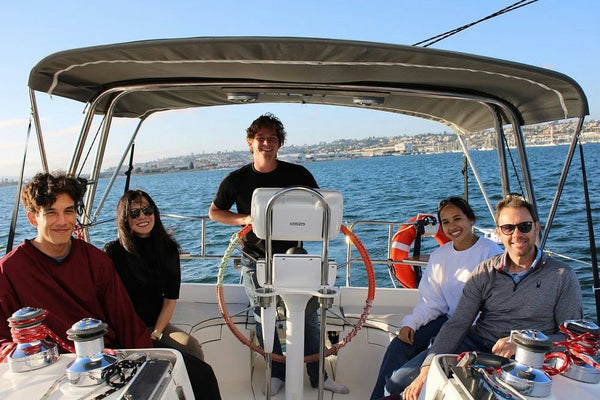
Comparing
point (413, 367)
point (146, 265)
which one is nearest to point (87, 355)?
point (146, 265)

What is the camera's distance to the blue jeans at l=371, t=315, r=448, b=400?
2.24m

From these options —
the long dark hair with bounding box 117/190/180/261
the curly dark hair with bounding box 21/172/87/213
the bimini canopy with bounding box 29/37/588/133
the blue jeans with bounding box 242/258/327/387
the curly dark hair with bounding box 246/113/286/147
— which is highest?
the bimini canopy with bounding box 29/37/588/133

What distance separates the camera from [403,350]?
7.44ft

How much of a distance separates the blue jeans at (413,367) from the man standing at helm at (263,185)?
55cm

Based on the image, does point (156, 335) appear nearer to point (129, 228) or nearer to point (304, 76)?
point (129, 228)

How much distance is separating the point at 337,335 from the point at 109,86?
1.95m

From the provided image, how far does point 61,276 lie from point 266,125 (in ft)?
4.23

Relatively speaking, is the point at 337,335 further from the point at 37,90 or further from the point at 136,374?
the point at 37,90

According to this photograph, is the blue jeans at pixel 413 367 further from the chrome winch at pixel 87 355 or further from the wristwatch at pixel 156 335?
the chrome winch at pixel 87 355

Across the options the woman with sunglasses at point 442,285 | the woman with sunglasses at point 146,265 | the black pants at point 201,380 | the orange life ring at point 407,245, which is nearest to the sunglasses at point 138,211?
the woman with sunglasses at point 146,265

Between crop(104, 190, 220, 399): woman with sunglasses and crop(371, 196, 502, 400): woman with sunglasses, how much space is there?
958 mm

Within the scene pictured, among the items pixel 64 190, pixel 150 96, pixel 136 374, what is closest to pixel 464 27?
pixel 150 96

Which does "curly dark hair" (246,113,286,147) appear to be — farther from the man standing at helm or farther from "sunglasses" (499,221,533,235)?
"sunglasses" (499,221,533,235)

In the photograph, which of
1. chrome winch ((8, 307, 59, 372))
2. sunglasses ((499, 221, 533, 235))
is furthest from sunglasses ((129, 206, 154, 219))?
sunglasses ((499, 221, 533, 235))
